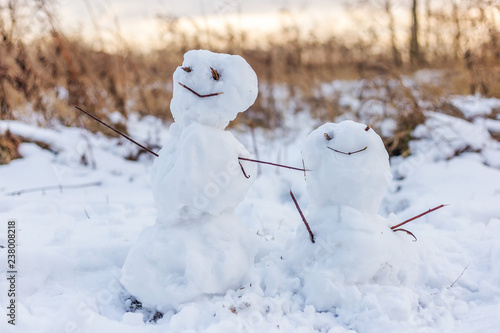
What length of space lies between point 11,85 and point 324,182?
366 centimetres

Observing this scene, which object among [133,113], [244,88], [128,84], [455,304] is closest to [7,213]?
[244,88]

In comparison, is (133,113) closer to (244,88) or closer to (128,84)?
(128,84)

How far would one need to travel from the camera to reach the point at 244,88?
5.39 feet

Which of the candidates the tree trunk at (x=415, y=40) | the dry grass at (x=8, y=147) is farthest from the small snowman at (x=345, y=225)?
the tree trunk at (x=415, y=40)

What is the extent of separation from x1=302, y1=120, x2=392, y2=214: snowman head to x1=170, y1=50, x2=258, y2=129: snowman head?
16.4 inches

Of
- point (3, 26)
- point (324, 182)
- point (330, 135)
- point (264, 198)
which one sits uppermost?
point (3, 26)

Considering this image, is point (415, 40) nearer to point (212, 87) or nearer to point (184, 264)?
point (212, 87)

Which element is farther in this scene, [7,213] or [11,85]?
[11,85]

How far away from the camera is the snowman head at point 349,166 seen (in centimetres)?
169

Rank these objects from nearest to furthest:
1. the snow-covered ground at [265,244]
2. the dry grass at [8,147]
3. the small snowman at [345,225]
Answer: the snow-covered ground at [265,244], the small snowman at [345,225], the dry grass at [8,147]

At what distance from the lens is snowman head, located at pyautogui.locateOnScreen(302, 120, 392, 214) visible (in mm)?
1688

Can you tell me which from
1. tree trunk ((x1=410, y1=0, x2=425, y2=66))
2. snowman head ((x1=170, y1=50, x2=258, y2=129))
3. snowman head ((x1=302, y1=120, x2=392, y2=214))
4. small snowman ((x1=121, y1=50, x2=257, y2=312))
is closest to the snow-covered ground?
small snowman ((x1=121, y1=50, x2=257, y2=312))

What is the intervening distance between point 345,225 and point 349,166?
0.27 m

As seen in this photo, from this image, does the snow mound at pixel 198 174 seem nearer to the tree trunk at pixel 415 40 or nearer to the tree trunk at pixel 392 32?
the tree trunk at pixel 392 32
